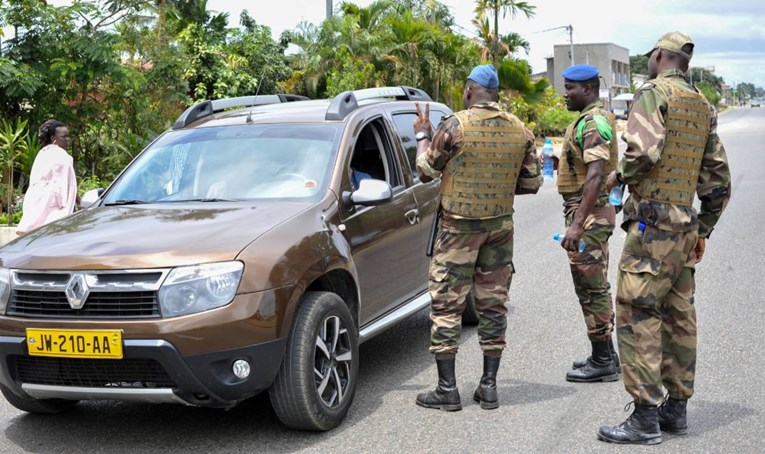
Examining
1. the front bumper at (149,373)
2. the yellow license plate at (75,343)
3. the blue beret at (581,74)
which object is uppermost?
the blue beret at (581,74)

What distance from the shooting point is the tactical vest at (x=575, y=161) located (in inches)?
227

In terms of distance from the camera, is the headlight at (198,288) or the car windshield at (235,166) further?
the car windshield at (235,166)

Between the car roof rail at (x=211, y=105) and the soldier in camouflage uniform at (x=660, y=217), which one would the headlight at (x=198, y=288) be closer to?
the soldier in camouflage uniform at (x=660, y=217)

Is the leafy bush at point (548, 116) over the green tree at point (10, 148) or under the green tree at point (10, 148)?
under

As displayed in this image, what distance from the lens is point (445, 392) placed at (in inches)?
212

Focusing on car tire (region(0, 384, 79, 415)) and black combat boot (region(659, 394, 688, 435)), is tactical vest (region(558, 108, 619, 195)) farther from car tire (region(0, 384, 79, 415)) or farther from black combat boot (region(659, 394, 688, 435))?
car tire (region(0, 384, 79, 415))

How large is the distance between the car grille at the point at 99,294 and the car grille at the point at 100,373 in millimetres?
218

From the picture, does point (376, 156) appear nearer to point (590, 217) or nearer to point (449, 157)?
point (449, 157)

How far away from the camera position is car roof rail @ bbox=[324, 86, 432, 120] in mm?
5996

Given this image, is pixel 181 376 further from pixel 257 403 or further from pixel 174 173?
pixel 174 173

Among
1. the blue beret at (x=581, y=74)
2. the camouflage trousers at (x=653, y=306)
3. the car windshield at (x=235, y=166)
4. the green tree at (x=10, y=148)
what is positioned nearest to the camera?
the camouflage trousers at (x=653, y=306)

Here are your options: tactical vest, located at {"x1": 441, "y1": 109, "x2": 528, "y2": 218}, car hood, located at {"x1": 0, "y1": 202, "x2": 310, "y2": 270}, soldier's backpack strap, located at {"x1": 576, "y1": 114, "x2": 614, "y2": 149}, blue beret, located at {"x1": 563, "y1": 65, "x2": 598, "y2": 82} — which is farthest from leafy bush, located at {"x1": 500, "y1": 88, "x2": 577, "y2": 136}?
car hood, located at {"x1": 0, "y1": 202, "x2": 310, "y2": 270}

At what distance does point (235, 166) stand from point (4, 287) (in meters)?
1.59

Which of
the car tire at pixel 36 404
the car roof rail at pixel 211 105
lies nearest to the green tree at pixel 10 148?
the car roof rail at pixel 211 105
